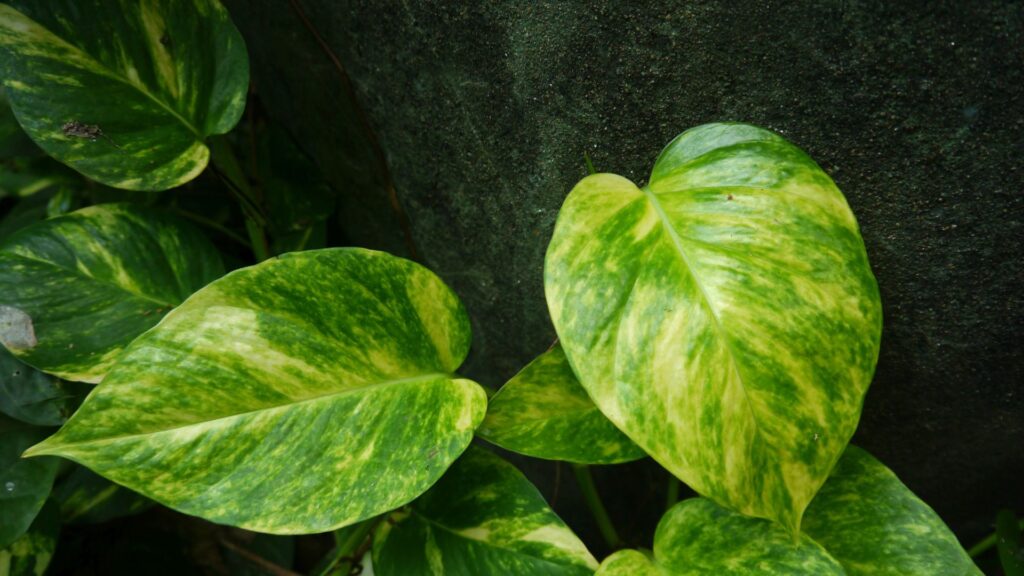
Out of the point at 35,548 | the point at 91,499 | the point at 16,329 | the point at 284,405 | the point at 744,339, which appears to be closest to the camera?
the point at 744,339

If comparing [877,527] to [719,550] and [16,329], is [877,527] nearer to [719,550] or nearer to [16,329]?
[719,550]

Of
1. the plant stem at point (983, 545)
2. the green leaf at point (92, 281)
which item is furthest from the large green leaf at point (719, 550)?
the green leaf at point (92, 281)

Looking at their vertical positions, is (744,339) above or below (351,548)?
above

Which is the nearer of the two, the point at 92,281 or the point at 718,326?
the point at 718,326

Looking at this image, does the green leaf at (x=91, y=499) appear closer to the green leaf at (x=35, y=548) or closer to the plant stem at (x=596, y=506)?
the green leaf at (x=35, y=548)

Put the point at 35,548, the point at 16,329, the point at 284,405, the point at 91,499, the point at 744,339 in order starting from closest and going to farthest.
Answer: the point at 744,339 → the point at 284,405 → the point at 16,329 → the point at 35,548 → the point at 91,499

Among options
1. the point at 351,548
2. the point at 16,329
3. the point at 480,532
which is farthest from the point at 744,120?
the point at 16,329

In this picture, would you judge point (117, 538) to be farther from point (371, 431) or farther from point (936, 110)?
Result: point (936, 110)
